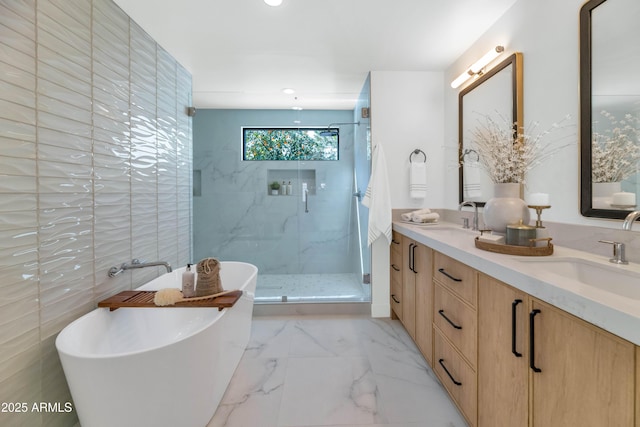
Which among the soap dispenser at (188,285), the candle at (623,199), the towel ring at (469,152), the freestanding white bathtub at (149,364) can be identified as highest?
the towel ring at (469,152)

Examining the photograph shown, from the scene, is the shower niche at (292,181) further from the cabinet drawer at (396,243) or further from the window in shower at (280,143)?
the cabinet drawer at (396,243)

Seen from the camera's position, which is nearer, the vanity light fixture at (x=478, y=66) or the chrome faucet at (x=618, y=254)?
the chrome faucet at (x=618, y=254)

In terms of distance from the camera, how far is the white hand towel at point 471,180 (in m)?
2.25

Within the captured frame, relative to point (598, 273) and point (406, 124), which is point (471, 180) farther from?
point (598, 273)

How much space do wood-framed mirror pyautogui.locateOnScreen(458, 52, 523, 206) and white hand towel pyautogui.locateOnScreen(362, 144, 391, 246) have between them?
Answer: 0.64 meters

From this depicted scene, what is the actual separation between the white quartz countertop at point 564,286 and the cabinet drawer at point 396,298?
1.00 metres

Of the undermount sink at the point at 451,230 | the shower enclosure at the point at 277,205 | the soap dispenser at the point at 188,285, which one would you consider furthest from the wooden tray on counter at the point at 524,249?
the shower enclosure at the point at 277,205

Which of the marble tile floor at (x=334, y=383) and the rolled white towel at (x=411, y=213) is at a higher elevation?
the rolled white towel at (x=411, y=213)

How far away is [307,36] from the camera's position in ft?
7.02

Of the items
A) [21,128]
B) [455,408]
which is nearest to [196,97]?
[21,128]

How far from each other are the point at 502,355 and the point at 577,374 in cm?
34

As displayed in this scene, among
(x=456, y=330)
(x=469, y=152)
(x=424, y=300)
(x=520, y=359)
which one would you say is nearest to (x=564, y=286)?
(x=520, y=359)

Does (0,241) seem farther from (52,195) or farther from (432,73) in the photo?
(432,73)

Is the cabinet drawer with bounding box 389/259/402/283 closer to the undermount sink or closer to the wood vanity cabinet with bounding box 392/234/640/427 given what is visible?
the undermount sink
